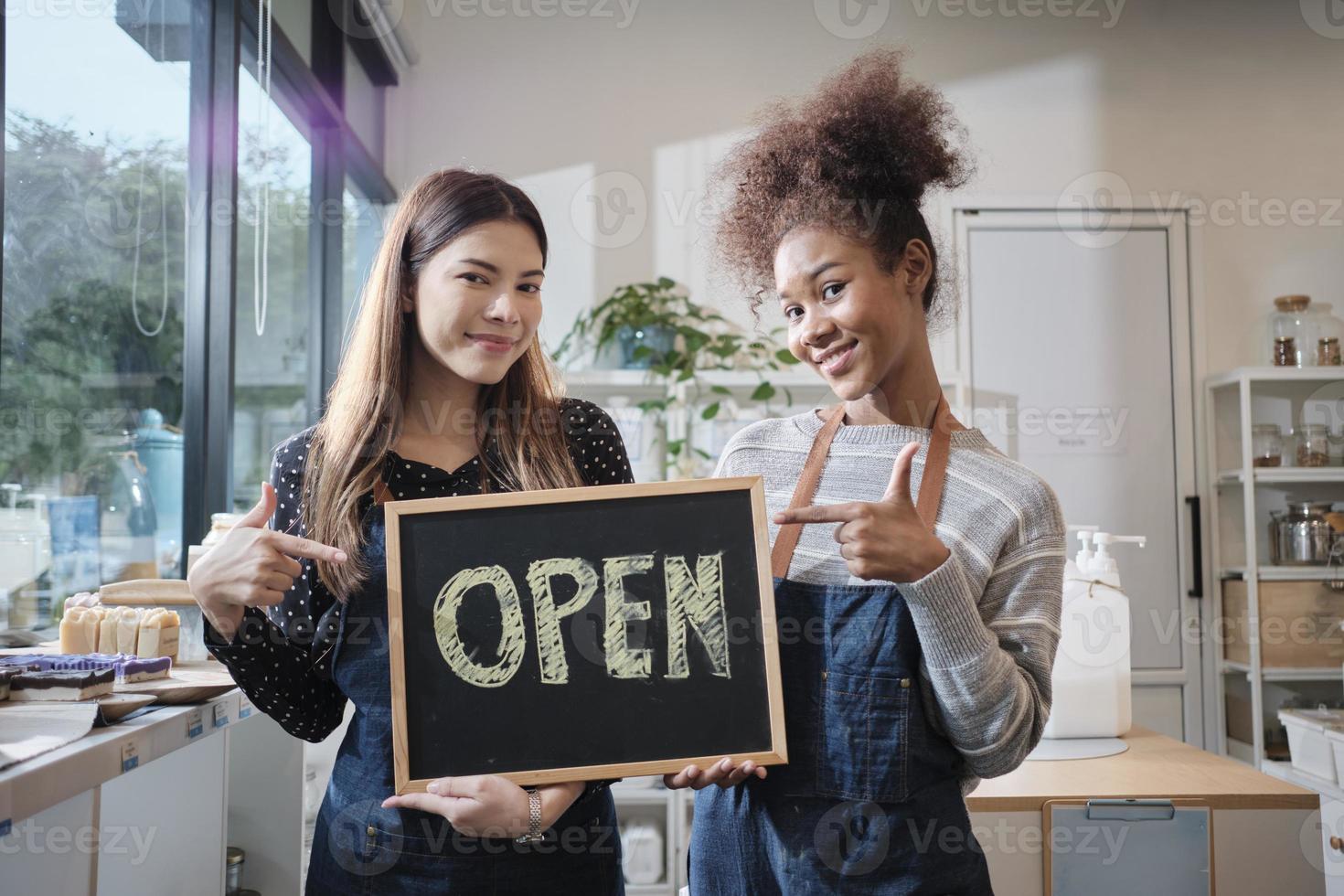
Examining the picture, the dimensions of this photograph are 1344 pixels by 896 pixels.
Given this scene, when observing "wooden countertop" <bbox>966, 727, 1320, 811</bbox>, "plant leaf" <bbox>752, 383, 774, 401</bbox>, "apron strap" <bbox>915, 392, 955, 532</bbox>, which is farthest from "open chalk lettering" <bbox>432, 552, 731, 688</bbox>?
"plant leaf" <bbox>752, 383, 774, 401</bbox>

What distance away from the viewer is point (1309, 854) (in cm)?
159

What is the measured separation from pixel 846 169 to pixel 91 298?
1576mm

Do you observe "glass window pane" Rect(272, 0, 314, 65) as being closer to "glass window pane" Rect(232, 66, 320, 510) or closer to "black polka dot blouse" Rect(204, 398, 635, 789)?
"glass window pane" Rect(232, 66, 320, 510)

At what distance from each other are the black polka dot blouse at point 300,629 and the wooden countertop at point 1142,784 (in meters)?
0.91

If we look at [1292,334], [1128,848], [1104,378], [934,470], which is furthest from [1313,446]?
[934,470]

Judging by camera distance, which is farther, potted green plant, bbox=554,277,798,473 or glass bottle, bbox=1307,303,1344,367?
glass bottle, bbox=1307,303,1344,367

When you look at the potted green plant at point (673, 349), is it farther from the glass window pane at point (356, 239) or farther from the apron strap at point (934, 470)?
the apron strap at point (934, 470)

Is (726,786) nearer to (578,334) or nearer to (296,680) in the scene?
(296,680)

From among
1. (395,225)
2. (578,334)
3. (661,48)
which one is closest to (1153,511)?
(578,334)

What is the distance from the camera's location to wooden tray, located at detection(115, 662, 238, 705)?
1.52m

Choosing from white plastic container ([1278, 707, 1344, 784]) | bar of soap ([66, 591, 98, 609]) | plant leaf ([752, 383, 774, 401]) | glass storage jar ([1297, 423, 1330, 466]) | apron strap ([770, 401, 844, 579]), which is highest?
plant leaf ([752, 383, 774, 401])

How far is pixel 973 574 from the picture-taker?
1.12 meters

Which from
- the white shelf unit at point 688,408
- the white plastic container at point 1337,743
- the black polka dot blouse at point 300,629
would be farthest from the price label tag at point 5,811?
the white plastic container at point 1337,743

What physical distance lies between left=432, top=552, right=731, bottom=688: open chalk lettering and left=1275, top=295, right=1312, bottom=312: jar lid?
11.8ft
